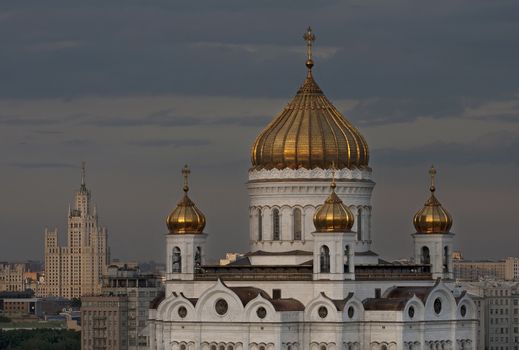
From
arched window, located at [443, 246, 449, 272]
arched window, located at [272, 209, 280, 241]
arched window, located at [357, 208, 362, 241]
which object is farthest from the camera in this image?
arched window, located at [443, 246, 449, 272]

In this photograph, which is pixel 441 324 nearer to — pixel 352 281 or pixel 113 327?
pixel 352 281

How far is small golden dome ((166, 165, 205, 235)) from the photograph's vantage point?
8031 centimetres

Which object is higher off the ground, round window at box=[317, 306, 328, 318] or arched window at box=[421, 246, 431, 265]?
arched window at box=[421, 246, 431, 265]

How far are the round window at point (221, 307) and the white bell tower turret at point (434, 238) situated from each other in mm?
7391

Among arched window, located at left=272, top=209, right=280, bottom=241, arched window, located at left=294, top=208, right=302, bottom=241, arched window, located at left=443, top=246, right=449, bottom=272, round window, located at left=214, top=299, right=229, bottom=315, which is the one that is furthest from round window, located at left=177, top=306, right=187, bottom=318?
arched window, located at left=443, top=246, right=449, bottom=272

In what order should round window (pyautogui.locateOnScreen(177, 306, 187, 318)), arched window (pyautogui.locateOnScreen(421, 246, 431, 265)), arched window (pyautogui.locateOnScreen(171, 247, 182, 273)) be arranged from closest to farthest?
1. round window (pyautogui.locateOnScreen(177, 306, 187, 318))
2. arched window (pyautogui.locateOnScreen(171, 247, 182, 273))
3. arched window (pyautogui.locateOnScreen(421, 246, 431, 265))

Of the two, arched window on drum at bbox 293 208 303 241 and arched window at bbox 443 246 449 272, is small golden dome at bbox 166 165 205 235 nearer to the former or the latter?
arched window on drum at bbox 293 208 303 241

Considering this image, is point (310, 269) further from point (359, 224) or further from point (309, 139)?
point (309, 139)

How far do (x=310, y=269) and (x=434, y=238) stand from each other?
5.48 m

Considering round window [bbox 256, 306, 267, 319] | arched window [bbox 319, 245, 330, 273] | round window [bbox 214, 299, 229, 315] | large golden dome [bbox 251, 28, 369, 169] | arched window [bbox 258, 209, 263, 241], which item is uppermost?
large golden dome [bbox 251, 28, 369, 169]

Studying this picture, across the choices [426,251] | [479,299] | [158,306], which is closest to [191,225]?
[158,306]

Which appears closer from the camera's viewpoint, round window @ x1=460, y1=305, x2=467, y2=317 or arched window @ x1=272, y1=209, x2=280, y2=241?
arched window @ x1=272, y1=209, x2=280, y2=241

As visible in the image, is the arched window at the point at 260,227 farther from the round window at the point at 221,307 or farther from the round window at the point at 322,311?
the round window at the point at 322,311

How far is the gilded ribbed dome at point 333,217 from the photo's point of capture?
252ft
